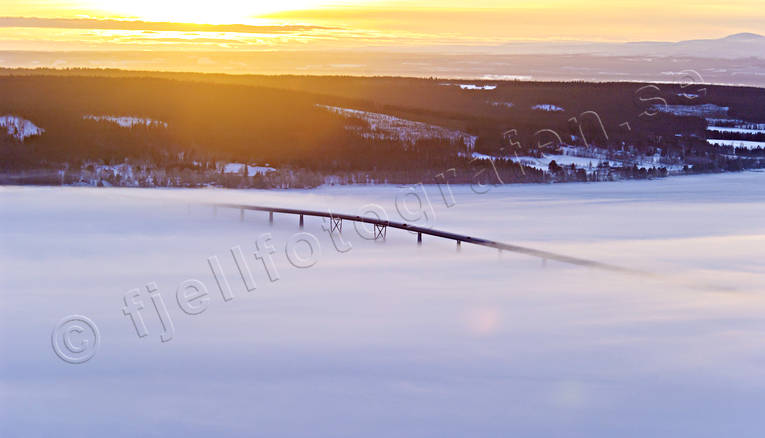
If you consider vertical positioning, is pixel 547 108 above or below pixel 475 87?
below

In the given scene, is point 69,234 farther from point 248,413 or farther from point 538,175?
point 538,175

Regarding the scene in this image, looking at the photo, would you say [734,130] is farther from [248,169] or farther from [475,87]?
[248,169]

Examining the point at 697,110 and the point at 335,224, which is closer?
the point at 335,224

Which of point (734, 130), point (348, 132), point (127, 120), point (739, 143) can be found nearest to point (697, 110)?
point (734, 130)

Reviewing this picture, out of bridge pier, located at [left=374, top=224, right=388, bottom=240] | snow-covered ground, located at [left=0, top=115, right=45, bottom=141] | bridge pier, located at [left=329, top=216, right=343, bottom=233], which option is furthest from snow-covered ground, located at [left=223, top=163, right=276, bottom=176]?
bridge pier, located at [left=374, top=224, right=388, bottom=240]

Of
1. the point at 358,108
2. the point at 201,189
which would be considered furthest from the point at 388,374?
the point at 358,108

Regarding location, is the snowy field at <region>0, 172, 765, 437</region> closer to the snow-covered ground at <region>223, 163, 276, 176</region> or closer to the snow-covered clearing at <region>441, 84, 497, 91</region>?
the snow-covered ground at <region>223, 163, 276, 176</region>

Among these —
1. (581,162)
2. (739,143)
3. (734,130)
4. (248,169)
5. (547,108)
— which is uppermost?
(547,108)
